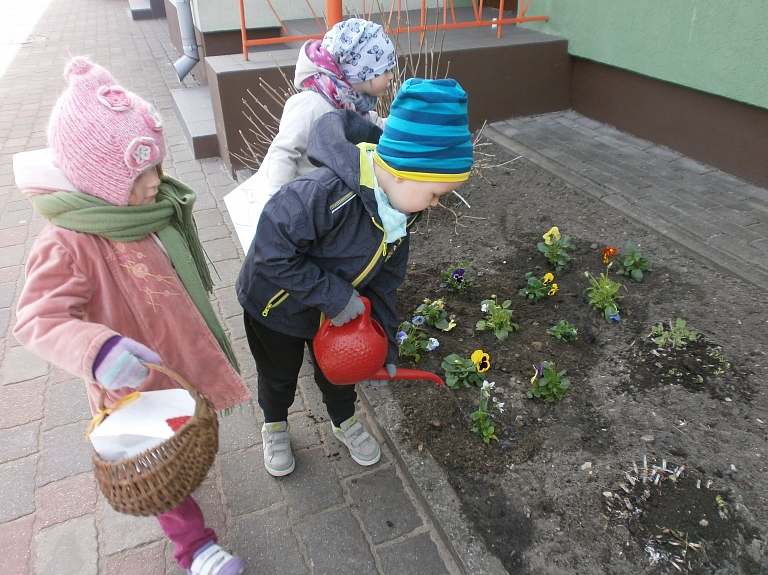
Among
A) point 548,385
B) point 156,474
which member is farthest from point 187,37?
point 156,474

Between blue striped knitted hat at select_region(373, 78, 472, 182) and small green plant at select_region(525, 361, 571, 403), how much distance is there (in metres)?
1.28

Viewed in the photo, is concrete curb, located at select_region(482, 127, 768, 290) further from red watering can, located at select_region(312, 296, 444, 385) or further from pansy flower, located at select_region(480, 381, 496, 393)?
red watering can, located at select_region(312, 296, 444, 385)

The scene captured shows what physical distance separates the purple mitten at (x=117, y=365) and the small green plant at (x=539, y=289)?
2.28 metres

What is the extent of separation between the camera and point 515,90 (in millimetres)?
5512

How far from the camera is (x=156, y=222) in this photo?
1.62m

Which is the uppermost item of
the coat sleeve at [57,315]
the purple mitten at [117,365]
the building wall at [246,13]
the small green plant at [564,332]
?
the building wall at [246,13]

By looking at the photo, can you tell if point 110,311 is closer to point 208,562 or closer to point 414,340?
point 208,562

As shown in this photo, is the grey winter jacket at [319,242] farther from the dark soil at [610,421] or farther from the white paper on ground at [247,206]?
the dark soil at [610,421]

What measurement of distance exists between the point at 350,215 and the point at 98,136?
2.32 ft

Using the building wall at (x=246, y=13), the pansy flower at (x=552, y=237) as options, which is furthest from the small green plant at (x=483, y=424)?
the building wall at (x=246, y=13)

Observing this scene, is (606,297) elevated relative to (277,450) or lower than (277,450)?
elevated

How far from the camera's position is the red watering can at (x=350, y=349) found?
5.85ft

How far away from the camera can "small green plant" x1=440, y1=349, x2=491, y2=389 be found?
265 cm

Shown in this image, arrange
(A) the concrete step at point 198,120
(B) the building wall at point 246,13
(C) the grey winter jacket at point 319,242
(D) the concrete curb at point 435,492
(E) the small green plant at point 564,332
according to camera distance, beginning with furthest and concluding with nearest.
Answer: (B) the building wall at point 246,13 → (A) the concrete step at point 198,120 → (E) the small green plant at point 564,332 → (D) the concrete curb at point 435,492 → (C) the grey winter jacket at point 319,242
